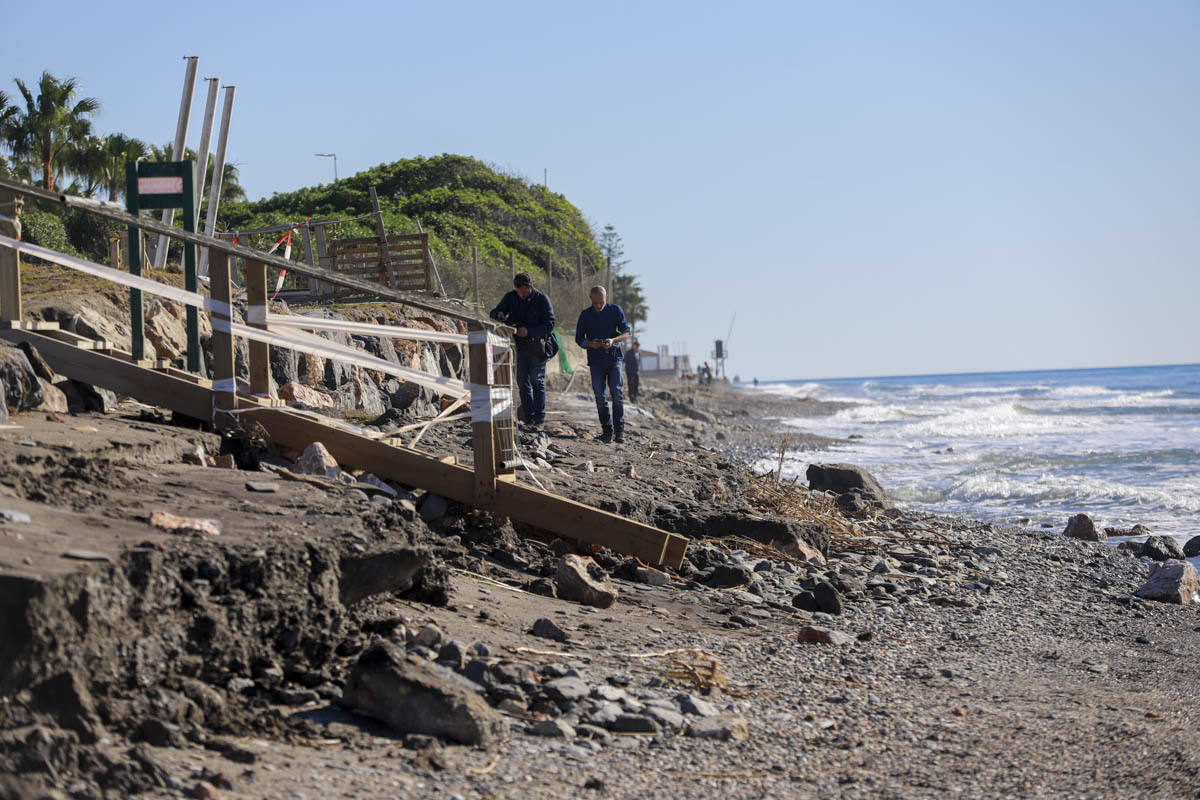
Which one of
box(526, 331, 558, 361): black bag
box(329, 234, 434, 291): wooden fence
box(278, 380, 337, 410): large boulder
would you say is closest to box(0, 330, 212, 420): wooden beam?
box(278, 380, 337, 410): large boulder

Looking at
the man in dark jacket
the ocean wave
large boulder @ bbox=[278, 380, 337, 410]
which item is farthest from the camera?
the ocean wave

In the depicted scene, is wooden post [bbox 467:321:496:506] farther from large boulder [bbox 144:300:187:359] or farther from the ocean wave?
the ocean wave

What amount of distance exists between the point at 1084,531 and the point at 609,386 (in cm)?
557

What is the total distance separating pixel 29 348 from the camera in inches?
250

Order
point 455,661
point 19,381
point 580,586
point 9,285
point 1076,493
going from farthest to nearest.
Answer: point 1076,493 < point 9,285 < point 580,586 < point 19,381 < point 455,661

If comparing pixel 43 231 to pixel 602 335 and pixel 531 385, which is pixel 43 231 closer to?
pixel 531 385

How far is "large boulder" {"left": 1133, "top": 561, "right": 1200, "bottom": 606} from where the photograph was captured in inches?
346

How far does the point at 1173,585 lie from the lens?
8.84m

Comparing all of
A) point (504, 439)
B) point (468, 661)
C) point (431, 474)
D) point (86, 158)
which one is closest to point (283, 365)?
point (431, 474)

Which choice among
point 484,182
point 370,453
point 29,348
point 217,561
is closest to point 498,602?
point 370,453

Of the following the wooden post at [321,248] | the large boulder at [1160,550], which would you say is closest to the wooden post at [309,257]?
the wooden post at [321,248]

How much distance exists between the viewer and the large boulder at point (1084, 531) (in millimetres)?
12211

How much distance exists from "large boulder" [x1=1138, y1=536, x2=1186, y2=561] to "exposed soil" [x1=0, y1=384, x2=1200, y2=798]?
3.34m

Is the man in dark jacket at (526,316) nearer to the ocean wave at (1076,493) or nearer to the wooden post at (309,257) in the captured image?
the ocean wave at (1076,493)
